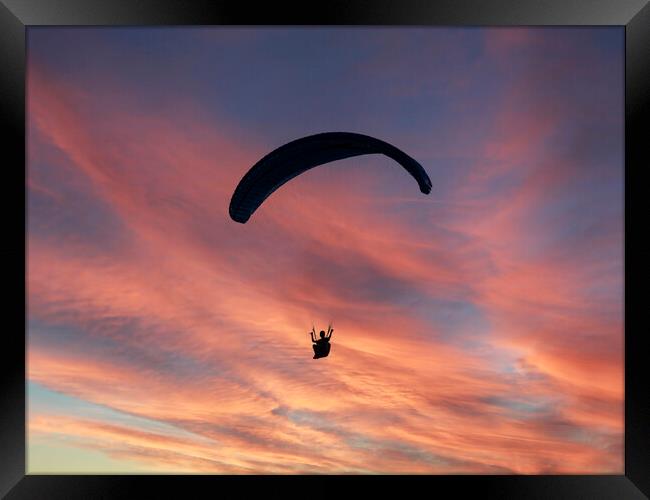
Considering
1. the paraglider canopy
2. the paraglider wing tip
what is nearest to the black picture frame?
the paraglider canopy

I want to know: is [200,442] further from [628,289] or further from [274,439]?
[628,289]

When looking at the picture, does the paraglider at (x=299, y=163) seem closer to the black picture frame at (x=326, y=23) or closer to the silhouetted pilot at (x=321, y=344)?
the silhouetted pilot at (x=321, y=344)

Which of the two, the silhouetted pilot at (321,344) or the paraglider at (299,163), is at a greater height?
the paraglider at (299,163)

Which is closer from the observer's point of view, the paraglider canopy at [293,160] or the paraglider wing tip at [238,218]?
the paraglider canopy at [293,160]

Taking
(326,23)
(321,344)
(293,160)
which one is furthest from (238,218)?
(326,23)

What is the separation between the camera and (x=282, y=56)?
4.18m

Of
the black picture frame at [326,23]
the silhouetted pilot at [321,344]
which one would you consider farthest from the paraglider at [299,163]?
the black picture frame at [326,23]

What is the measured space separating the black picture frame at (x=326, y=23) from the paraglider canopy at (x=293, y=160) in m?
0.85

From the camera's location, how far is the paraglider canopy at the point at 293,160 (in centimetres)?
396

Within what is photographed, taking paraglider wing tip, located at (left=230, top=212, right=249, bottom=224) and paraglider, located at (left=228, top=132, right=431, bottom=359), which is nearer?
paraglider, located at (left=228, top=132, right=431, bottom=359)

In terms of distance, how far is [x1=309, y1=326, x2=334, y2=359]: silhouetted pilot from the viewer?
411 centimetres

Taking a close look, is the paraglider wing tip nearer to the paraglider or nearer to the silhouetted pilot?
the paraglider

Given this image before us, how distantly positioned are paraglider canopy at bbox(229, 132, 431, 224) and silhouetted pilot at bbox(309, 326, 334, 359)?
105 cm

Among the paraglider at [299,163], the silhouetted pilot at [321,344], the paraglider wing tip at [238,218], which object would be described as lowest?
the silhouetted pilot at [321,344]
